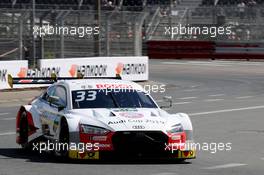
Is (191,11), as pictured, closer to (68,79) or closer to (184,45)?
(184,45)

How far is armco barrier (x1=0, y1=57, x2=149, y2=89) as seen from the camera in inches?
1201

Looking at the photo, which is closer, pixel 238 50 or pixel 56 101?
pixel 56 101

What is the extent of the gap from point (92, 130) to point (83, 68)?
20.0m

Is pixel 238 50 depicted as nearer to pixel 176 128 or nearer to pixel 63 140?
pixel 176 128

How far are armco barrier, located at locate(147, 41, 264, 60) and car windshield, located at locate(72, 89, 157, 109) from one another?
113 ft

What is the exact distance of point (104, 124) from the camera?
12898mm

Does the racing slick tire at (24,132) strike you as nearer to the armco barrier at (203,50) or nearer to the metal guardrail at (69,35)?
the metal guardrail at (69,35)

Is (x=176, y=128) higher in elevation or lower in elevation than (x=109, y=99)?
lower

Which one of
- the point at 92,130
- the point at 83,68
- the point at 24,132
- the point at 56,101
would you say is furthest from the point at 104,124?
the point at 83,68

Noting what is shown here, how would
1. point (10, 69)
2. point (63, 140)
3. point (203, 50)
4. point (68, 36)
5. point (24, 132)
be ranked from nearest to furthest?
point (63, 140) < point (24, 132) < point (10, 69) < point (68, 36) < point (203, 50)

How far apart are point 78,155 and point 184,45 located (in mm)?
37184

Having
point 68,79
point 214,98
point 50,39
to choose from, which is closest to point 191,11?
point 50,39

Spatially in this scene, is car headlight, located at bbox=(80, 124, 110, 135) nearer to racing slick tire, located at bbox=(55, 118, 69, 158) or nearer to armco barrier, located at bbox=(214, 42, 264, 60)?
racing slick tire, located at bbox=(55, 118, 69, 158)

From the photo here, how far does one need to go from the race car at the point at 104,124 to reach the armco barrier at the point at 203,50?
3447 centimetres
